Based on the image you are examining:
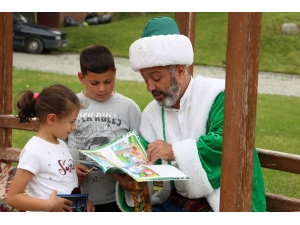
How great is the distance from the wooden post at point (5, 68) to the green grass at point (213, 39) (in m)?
10.7

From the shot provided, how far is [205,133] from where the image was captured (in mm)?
3457

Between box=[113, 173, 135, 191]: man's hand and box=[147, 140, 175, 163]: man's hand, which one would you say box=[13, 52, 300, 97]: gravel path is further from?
box=[147, 140, 175, 163]: man's hand

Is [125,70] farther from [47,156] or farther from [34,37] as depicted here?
[47,156]

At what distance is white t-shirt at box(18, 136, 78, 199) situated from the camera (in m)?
3.08

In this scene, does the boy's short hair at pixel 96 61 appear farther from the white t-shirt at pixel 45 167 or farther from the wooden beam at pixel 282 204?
the wooden beam at pixel 282 204

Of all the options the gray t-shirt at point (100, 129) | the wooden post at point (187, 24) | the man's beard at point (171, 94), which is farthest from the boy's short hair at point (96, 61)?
the wooden post at point (187, 24)

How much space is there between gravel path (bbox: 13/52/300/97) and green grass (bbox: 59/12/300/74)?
0.65 m

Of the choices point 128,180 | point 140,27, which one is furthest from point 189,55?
point 140,27

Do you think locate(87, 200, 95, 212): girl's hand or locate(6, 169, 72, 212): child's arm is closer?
locate(6, 169, 72, 212): child's arm

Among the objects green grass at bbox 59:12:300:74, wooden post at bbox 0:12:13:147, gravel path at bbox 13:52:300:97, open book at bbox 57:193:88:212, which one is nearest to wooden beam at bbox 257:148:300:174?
open book at bbox 57:193:88:212

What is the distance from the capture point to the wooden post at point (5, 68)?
511cm

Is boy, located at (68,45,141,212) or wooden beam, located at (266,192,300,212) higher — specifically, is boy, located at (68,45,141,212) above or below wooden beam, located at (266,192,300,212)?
above

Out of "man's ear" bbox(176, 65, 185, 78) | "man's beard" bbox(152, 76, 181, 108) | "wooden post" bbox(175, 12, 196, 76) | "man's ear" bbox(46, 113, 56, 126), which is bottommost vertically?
"man's ear" bbox(46, 113, 56, 126)
